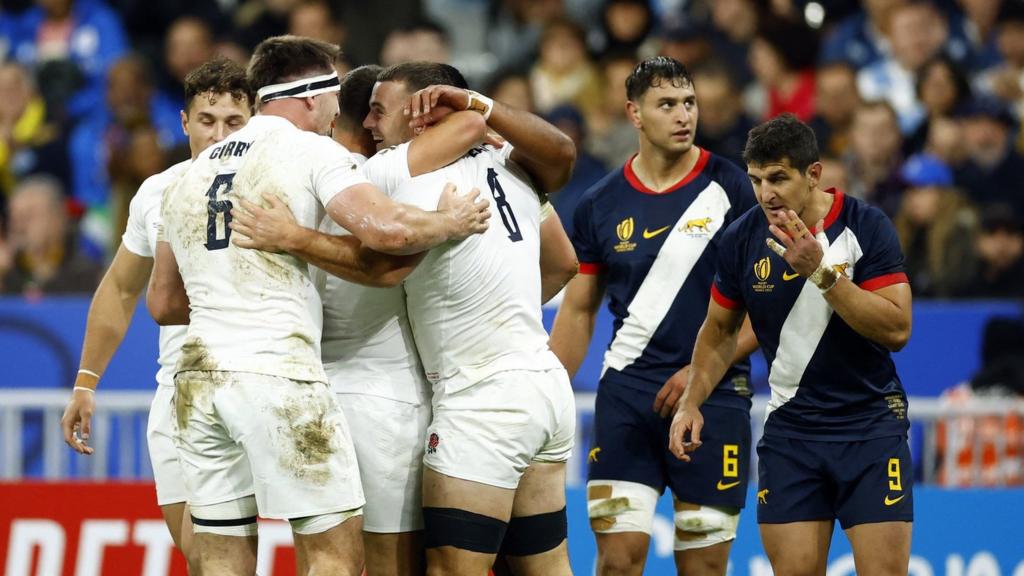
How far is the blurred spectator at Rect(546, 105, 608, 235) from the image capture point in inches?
450

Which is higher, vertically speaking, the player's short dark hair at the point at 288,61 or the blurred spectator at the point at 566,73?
the blurred spectator at the point at 566,73

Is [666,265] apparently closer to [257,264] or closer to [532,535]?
[532,535]

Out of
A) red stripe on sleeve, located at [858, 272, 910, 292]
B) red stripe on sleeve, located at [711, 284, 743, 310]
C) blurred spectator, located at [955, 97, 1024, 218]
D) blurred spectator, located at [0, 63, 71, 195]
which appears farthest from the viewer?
blurred spectator, located at [0, 63, 71, 195]

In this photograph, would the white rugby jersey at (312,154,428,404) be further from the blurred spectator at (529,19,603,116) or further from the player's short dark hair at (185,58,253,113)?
the blurred spectator at (529,19,603,116)

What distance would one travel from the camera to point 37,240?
1183cm

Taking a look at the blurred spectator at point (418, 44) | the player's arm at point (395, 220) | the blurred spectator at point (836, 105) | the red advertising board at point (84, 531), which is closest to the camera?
the player's arm at point (395, 220)

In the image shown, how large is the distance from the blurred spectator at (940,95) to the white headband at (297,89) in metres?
7.58

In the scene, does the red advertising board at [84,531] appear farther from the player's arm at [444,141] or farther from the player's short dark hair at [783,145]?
the player's short dark hair at [783,145]

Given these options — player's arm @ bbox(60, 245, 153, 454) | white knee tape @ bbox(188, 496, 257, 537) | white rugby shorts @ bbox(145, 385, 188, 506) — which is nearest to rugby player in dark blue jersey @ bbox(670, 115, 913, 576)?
white knee tape @ bbox(188, 496, 257, 537)

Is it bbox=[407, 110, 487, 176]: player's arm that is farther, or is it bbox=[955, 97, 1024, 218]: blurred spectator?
bbox=[955, 97, 1024, 218]: blurred spectator

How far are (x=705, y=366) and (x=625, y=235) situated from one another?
2.62 feet

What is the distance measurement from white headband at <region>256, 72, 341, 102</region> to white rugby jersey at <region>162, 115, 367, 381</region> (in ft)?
0.47

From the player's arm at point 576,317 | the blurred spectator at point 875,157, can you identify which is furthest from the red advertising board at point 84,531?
the blurred spectator at point 875,157

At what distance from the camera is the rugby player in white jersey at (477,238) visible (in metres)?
5.27
